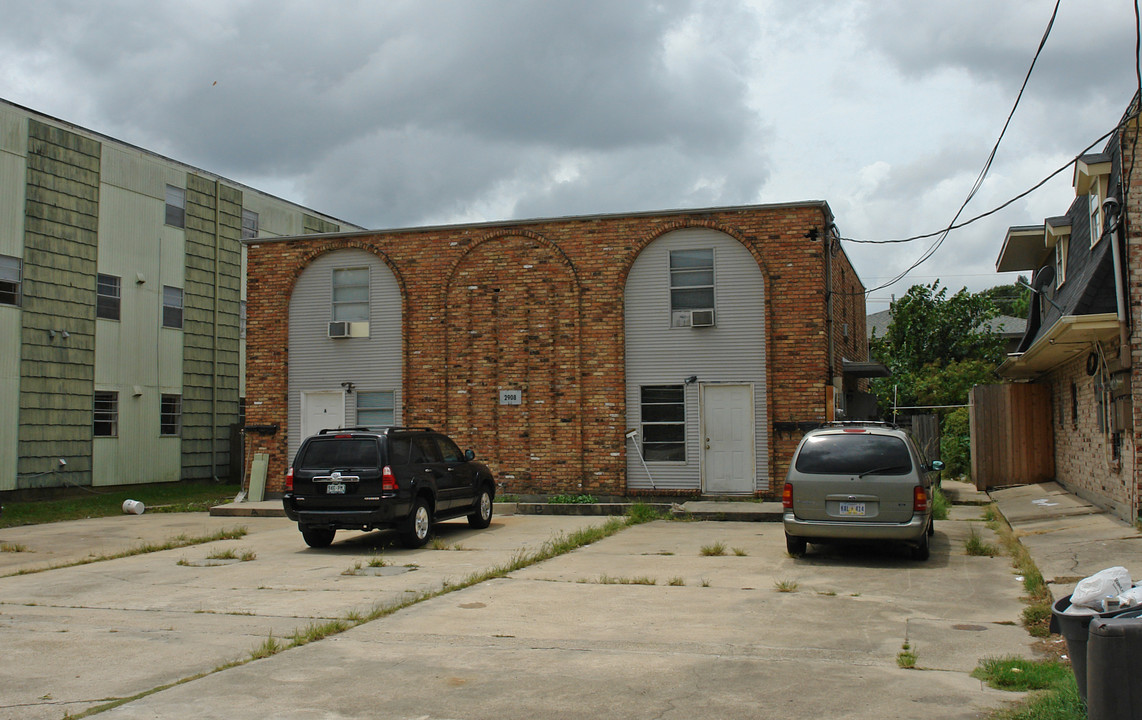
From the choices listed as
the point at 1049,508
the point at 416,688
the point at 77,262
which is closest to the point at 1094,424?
the point at 1049,508

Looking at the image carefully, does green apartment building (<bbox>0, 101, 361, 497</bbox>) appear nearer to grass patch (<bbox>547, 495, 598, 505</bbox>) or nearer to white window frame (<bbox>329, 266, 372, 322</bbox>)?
white window frame (<bbox>329, 266, 372, 322</bbox>)

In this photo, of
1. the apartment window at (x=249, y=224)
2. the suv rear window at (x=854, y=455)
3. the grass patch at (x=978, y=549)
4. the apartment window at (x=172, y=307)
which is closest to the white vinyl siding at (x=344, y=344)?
the apartment window at (x=172, y=307)

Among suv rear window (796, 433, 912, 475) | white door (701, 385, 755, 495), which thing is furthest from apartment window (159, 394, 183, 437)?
suv rear window (796, 433, 912, 475)

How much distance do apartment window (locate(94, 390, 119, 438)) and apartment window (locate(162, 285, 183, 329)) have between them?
278 centimetres

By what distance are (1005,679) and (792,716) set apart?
160 centimetres

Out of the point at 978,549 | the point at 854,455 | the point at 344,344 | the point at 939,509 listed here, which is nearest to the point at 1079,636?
the point at 854,455

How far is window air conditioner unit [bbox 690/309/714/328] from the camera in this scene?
→ 63.8 feet

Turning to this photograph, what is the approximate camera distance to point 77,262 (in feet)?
82.1

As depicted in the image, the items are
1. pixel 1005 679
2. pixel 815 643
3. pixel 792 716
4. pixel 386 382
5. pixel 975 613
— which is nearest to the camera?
pixel 792 716

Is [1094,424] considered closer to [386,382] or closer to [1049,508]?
[1049,508]

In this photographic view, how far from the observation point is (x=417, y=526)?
1330 centimetres

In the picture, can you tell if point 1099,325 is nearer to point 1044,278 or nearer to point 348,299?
point 1044,278

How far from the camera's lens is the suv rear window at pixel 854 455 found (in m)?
11.4

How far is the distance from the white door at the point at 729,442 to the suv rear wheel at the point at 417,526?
739 cm
